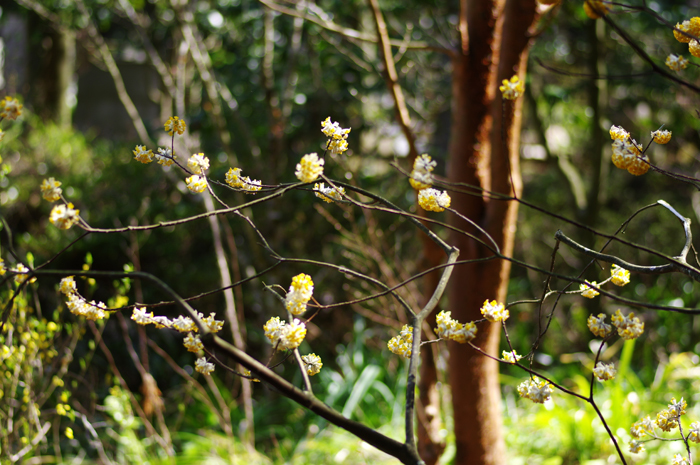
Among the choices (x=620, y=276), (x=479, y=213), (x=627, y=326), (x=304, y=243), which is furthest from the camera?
(x=304, y=243)

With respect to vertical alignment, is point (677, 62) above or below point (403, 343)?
above

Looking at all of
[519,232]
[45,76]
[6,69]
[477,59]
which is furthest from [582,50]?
[6,69]

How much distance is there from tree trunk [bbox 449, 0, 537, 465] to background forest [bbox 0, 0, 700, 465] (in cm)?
6

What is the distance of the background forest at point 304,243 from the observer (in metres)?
2.34

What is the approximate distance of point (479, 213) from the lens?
1713mm

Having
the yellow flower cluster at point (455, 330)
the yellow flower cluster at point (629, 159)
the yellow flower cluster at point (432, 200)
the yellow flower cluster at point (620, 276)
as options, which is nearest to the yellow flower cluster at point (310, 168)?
the yellow flower cluster at point (432, 200)

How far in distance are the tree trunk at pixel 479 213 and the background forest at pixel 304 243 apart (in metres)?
0.06

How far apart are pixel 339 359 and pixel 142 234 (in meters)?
1.57

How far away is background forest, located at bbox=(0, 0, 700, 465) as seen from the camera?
7.67 feet

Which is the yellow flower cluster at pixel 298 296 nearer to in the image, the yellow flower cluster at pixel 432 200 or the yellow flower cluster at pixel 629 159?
the yellow flower cluster at pixel 432 200

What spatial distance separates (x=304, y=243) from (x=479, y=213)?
1.92 meters

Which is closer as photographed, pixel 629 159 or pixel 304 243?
pixel 629 159

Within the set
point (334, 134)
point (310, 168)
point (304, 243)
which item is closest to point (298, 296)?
point (310, 168)

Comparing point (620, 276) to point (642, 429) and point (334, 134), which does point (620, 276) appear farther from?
point (334, 134)
